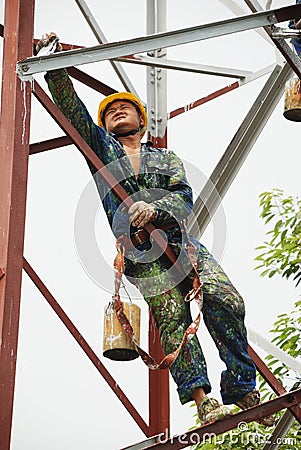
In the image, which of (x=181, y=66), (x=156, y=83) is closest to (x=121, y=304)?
(x=181, y=66)

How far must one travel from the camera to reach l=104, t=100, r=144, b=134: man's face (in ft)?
18.2

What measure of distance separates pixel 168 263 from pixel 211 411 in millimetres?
834

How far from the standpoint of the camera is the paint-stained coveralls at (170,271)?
4887 mm

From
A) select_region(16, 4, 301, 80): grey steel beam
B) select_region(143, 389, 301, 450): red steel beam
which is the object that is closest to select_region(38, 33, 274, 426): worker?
select_region(143, 389, 301, 450): red steel beam

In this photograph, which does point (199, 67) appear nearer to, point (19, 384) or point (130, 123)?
point (130, 123)

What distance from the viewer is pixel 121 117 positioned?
5551mm

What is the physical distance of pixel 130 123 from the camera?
18.2 ft

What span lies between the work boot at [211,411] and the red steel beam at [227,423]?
0.08ft

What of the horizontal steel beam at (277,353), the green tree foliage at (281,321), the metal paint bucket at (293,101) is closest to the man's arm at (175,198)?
the metal paint bucket at (293,101)

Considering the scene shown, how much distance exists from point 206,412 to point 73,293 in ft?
12.2

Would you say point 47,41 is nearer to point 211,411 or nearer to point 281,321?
point 211,411

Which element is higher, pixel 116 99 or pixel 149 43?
pixel 116 99

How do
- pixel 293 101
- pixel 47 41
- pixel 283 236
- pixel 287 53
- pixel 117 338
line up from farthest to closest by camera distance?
1. pixel 283 236
2. pixel 293 101
3. pixel 117 338
4. pixel 287 53
5. pixel 47 41

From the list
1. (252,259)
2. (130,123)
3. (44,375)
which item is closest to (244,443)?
(44,375)
